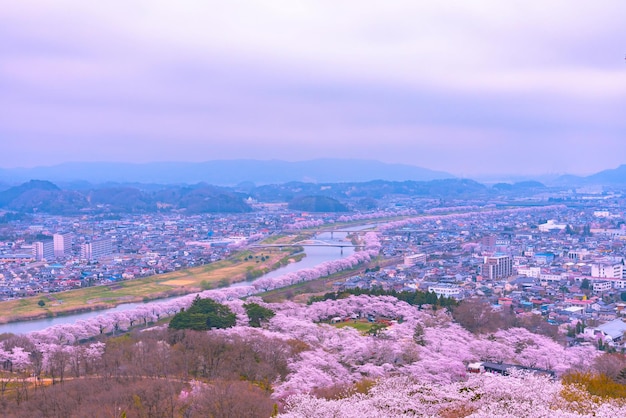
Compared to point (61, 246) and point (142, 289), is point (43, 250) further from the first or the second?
point (142, 289)

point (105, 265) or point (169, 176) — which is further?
point (169, 176)

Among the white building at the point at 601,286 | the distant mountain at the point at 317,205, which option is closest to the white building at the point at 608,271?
the white building at the point at 601,286

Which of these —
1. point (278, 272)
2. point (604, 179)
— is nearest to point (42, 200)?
point (278, 272)

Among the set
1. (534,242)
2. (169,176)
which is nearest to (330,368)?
(534,242)

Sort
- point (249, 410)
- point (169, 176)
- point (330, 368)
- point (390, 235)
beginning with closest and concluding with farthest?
point (249, 410)
point (330, 368)
point (390, 235)
point (169, 176)

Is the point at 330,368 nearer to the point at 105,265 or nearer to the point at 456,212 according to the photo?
the point at 105,265

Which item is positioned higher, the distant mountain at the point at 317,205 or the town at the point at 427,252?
the distant mountain at the point at 317,205

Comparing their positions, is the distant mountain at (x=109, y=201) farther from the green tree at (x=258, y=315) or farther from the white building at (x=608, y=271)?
the green tree at (x=258, y=315)
